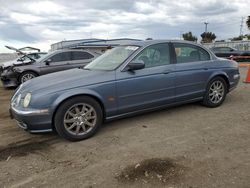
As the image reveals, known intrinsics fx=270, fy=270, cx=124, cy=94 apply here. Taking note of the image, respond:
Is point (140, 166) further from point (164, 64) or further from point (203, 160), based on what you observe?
point (164, 64)

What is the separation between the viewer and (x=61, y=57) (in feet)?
34.4

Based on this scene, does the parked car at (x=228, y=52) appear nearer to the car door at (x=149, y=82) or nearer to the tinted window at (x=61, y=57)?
the tinted window at (x=61, y=57)

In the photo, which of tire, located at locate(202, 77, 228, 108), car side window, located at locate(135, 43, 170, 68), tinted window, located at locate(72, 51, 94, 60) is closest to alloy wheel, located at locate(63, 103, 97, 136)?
car side window, located at locate(135, 43, 170, 68)

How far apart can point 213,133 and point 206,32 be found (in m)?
81.4

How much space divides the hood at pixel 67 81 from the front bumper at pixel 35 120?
35 cm

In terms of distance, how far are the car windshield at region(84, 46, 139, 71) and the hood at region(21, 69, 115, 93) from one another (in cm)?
27

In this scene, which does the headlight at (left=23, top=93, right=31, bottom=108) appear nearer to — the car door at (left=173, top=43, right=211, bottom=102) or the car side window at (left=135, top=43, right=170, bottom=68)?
the car side window at (left=135, top=43, right=170, bottom=68)

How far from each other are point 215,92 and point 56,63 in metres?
6.40

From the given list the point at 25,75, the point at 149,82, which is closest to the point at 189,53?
the point at 149,82

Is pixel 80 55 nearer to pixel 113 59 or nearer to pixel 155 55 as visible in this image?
pixel 113 59

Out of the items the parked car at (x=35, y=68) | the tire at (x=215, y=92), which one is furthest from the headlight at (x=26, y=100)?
the parked car at (x=35, y=68)

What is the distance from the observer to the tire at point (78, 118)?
424 centimetres

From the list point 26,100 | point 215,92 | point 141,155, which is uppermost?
point 26,100

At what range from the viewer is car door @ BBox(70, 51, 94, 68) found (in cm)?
1060
